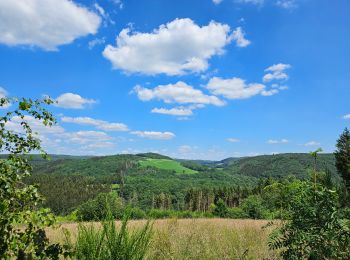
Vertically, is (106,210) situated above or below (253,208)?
above

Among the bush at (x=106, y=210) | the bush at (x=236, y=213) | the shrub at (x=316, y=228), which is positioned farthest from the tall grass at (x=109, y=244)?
the bush at (x=236, y=213)

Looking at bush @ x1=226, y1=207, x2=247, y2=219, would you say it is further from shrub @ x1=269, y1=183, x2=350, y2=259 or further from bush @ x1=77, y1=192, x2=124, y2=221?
shrub @ x1=269, y1=183, x2=350, y2=259

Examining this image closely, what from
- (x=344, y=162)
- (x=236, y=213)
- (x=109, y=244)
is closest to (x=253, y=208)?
(x=236, y=213)

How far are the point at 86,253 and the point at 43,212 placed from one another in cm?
115

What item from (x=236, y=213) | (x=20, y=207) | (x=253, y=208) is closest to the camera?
(x=20, y=207)

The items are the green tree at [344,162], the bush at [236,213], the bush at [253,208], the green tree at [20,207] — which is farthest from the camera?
the bush at [236,213]

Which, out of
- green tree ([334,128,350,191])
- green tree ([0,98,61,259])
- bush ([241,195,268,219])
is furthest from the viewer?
bush ([241,195,268,219])

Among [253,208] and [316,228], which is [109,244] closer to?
[316,228]

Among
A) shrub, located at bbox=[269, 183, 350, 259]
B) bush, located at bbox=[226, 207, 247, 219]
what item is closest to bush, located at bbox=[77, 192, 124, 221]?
shrub, located at bbox=[269, 183, 350, 259]

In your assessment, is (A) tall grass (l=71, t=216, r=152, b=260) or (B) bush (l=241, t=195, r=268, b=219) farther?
(B) bush (l=241, t=195, r=268, b=219)

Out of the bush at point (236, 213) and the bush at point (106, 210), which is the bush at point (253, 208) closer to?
the bush at point (236, 213)

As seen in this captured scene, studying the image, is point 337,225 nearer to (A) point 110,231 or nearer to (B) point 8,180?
(A) point 110,231

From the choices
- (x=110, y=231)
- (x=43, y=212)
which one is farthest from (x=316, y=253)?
(x=43, y=212)

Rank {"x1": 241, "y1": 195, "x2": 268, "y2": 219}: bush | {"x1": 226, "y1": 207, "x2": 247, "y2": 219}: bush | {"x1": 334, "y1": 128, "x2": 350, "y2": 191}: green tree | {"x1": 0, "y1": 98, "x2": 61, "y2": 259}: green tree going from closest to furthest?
{"x1": 0, "y1": 98, "x2": 61, "y2": 259}: green tree, {"x1": 334, "y1": 128, "x2": 350, "y2": 191}: green tree, {"x1": 241, "y1": 195, "x2": 268, "y2": 219}: bush, {"x1": 226, "y1": 207, "x2": 247, "y2": 219}: bush
